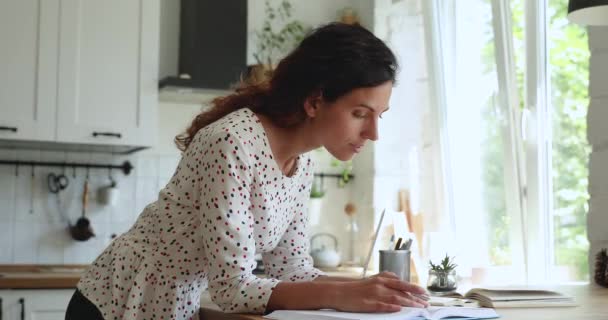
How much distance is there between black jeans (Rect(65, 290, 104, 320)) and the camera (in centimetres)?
168

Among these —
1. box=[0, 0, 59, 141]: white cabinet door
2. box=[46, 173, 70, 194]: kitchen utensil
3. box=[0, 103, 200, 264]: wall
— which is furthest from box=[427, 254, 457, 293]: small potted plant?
box=[46, 173, 70, 194]: kitchen utensil

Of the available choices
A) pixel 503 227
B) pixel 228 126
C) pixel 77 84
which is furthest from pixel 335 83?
pixel 77 84

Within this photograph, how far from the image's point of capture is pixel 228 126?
5.10ft

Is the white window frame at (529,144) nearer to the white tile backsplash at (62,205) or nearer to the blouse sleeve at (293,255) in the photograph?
the blouse sleeve at (293,255)

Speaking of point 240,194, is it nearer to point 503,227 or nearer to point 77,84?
point 503,227

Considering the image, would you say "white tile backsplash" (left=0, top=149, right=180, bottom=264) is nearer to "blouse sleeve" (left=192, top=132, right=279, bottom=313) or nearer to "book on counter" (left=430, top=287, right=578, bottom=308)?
"book on counter" (left=430, top=287, right=578, bottom=308)

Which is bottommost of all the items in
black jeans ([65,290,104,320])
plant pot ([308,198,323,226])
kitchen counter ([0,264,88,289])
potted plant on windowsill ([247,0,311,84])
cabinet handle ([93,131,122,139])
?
kitchen counter ([0,264,88,289])

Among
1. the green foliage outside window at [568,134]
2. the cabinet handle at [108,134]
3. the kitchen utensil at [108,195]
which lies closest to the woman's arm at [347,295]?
the green foliage outside window at [568,134]

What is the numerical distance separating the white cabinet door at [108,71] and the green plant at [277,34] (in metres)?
0.69

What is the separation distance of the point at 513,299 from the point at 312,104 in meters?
0.67

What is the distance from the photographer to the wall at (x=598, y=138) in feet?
8.70

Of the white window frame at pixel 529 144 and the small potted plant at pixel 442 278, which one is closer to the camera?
the small potted plant at pixel 442 278

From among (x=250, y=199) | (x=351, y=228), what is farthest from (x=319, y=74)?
(x=351, y=228)

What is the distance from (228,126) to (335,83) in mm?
239
